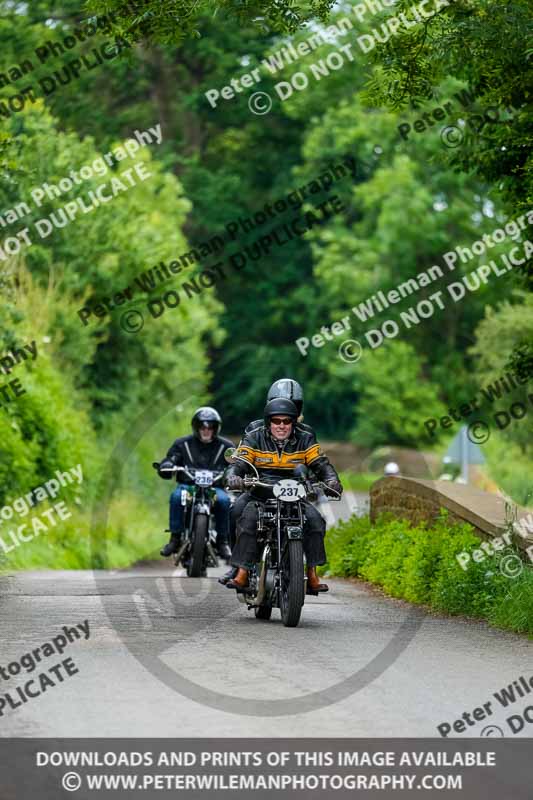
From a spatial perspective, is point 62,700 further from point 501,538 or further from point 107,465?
point 107,465

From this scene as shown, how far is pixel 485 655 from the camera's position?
10922 millimetres

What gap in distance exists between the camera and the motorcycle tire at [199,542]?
59.0ft

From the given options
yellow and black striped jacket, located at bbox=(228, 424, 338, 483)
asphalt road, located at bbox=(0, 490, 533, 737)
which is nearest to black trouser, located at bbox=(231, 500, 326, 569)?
yellow and black striped jacket, located at bbox=(228, 424, 338, 483)

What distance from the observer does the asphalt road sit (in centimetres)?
803

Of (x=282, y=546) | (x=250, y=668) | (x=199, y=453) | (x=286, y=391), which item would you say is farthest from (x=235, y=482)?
(x=199, y=453)

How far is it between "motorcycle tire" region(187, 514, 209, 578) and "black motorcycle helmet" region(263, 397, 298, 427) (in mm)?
5135

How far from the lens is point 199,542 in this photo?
18000 mm

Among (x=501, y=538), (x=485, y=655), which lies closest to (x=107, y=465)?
(x=501, y=538)

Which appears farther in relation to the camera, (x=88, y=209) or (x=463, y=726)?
(x=88, y=209)
